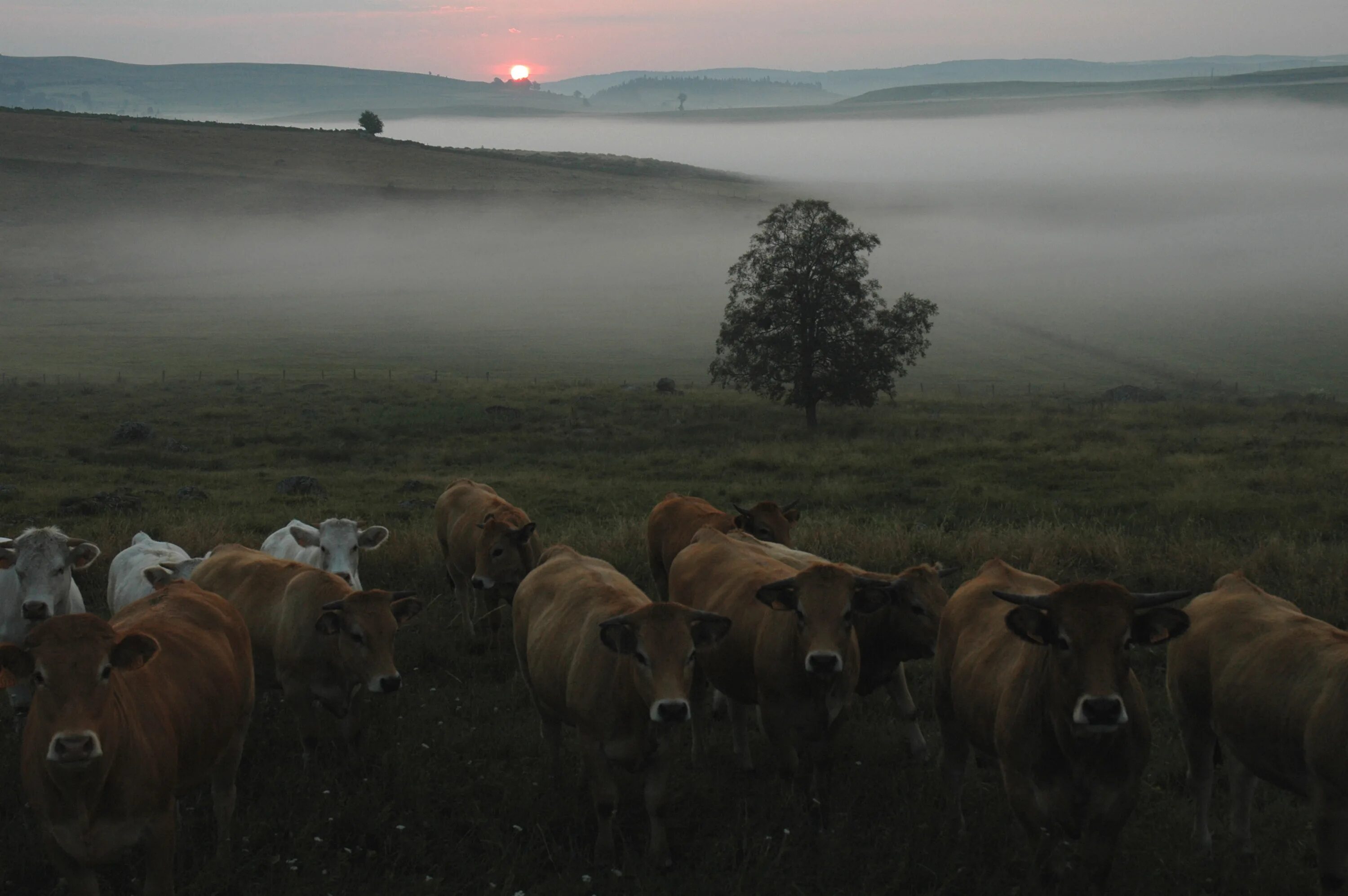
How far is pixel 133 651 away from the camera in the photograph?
20.5ft

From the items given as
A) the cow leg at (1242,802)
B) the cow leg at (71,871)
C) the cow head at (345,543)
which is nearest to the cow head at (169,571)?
the cow head at (345,543)

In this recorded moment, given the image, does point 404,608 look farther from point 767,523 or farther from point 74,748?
point 767,523

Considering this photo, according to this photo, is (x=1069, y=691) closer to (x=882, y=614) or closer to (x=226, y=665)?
(x=882, y=614)

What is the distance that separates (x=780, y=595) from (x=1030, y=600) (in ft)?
7.24

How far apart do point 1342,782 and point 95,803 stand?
6.86 metres

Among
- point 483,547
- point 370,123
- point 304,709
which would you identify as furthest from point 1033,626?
point 370,123

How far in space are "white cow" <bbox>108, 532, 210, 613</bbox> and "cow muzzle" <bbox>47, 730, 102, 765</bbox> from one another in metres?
4.75

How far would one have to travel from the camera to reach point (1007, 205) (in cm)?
14600

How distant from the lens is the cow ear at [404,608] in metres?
8.99

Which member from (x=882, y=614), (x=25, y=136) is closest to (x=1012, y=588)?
(x=882, y=614)

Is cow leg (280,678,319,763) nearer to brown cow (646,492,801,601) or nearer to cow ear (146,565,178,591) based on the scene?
cow ear (146,565,178,591)

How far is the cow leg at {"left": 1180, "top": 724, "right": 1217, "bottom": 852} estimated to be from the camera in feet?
25.3

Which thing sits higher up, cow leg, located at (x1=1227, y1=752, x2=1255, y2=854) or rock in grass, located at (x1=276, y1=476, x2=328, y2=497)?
cow leg, located at (x1=1227, y1=752, x2=1255, y2=854)

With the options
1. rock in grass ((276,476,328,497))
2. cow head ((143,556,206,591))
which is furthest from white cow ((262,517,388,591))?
rock in grass ((276,476,328,497))
